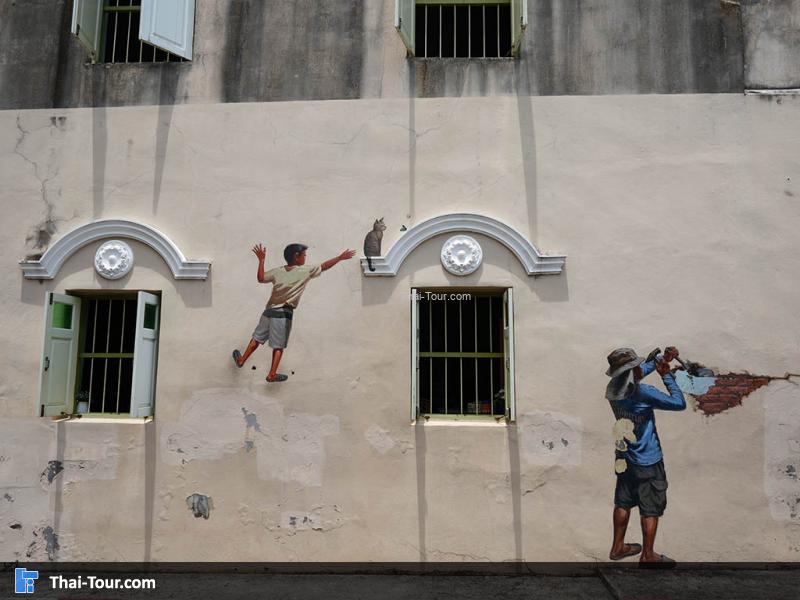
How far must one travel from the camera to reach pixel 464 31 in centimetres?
688

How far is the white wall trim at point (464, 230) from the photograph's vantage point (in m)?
6.18

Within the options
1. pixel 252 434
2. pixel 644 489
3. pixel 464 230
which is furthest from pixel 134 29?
pixel 644 489

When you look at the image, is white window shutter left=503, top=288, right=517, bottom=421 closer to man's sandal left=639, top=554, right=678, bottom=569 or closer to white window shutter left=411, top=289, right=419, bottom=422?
white window shutter left=411, top=289, right=419, bottom=422

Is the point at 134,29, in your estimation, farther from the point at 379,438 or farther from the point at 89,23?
the point at 379,438

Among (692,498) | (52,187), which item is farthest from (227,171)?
(692,498)

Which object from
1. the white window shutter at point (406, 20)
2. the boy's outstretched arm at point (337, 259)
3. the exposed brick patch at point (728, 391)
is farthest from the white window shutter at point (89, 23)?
the exposed brick patch at point (728, 391)

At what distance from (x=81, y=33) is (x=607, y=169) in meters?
5.57

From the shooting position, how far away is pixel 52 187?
664cm

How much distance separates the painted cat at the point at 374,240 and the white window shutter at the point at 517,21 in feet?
7.30

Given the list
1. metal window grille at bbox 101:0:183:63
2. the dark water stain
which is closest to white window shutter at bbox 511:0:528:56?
metal window grille at bbox 101:0:183:63

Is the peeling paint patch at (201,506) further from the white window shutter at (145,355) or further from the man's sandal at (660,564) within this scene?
the man's sandal at (660,564)

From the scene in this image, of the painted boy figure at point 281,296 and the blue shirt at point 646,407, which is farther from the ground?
the painted boy figure at point 281,296

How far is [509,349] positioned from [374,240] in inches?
66.8

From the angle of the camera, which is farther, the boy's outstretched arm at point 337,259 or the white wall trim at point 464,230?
the boy's outstretched arm at point 337,259
